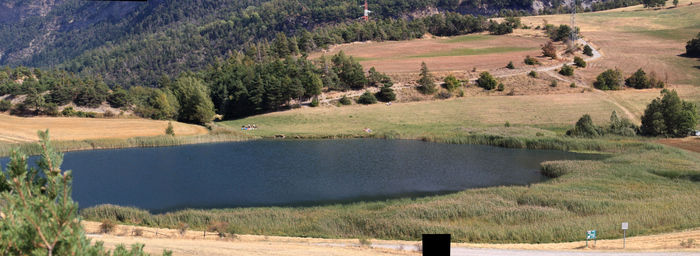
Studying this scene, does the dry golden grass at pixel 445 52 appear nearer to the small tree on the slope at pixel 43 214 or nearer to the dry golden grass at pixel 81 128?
the dry golden grass at pixel 81 128

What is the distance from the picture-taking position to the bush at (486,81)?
261 ft

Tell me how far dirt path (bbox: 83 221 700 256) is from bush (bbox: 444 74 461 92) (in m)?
58.6

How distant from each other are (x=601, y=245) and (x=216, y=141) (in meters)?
48.2

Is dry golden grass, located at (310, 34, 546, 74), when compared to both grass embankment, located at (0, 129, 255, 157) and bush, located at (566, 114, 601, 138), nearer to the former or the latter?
bush, located at (566, 114, 601, 138)

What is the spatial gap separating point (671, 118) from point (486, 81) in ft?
104

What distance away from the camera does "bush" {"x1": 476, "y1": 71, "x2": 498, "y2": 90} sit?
7962 centimetres

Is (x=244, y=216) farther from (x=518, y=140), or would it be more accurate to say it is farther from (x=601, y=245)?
(x=518, y=140)

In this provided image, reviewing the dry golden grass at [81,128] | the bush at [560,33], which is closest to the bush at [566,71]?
the bush at [560,33]

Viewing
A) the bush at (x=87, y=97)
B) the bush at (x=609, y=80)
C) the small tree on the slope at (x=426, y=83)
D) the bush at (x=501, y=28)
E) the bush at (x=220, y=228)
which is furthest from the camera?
the bush at (x=501, y=28)

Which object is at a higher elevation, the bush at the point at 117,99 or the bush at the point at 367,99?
the bush at the point at 117,99

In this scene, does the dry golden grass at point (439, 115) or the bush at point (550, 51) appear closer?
the dry golden grass at point (439, 115)

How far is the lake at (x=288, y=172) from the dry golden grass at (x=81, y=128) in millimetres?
6931

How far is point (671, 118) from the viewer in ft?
169

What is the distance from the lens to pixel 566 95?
2896 inches
